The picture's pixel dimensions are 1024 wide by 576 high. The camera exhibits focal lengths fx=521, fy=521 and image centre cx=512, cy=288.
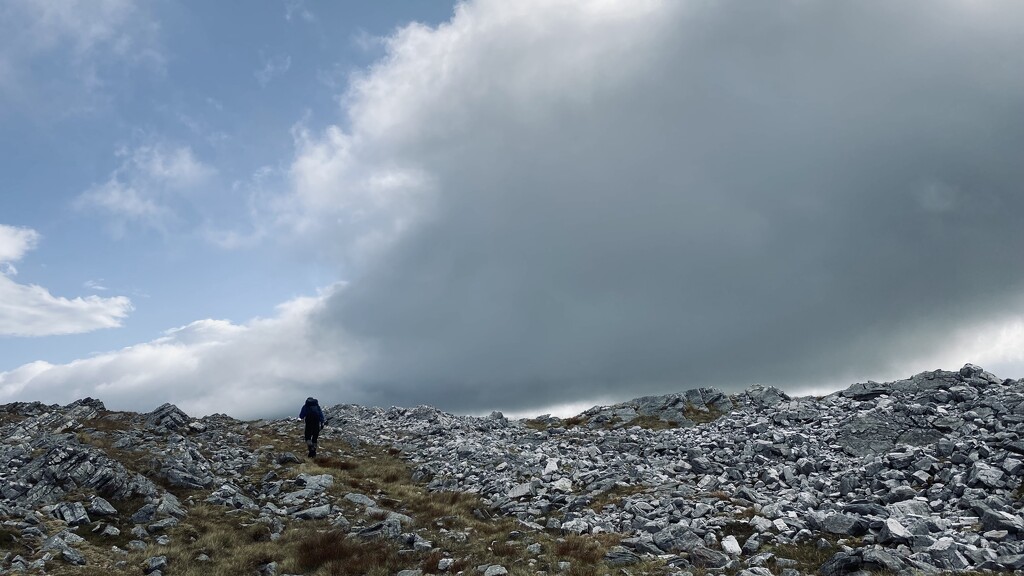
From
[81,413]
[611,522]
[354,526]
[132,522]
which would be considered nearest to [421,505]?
[354,526]

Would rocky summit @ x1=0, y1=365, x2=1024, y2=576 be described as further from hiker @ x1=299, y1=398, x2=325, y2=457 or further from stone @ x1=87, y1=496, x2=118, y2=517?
hiker @ x1=299, y1=398, x2=325, y2=457

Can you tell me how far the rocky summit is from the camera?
46.6ft

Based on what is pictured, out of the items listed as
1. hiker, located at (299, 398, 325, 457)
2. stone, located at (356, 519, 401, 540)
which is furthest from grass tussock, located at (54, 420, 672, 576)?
hiker, located at (299, 398, 325, 457)

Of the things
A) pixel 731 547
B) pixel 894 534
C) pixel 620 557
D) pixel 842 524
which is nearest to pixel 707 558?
pixel 731 547

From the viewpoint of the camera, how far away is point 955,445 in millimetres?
19062

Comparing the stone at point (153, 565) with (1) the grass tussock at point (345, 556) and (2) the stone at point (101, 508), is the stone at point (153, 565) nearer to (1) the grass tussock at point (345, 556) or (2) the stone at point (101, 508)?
(1) the grass tussock at point (345, 556)

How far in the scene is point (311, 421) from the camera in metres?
31.5

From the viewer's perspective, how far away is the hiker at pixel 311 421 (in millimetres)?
31109

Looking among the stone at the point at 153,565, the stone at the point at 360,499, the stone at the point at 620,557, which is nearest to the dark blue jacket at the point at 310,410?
the stone at the point at 360,499

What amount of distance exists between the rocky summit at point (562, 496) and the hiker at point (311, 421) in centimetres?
144

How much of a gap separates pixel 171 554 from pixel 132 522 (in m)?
3.94

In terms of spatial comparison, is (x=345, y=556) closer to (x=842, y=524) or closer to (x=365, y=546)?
(x=365, y=546)

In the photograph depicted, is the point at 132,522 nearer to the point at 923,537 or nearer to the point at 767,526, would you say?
the point at 767,526

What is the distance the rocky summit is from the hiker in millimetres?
1441
